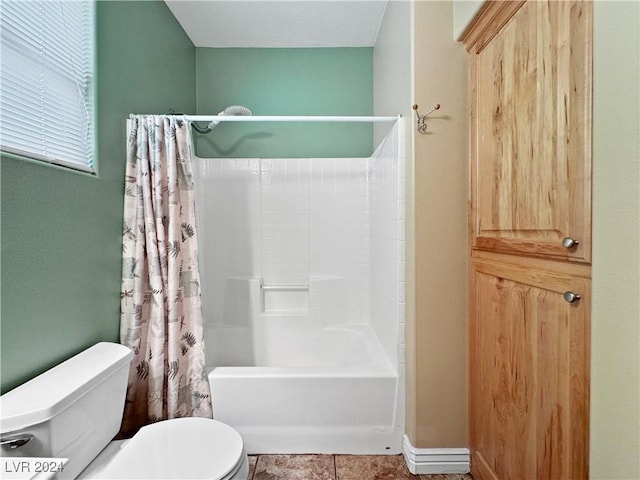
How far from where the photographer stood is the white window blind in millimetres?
1069

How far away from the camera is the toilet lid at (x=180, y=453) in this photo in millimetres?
1007

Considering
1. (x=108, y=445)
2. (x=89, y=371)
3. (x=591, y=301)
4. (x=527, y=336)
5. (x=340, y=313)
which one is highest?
(x=591, y=301)

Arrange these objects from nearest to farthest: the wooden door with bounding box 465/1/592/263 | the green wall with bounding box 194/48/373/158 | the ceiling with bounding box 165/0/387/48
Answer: the wooden door with bounding box 465/1/592/263 → the ceiling with bounding box 165/0/387/48 → the green wall with bounding box 194/48/373/158

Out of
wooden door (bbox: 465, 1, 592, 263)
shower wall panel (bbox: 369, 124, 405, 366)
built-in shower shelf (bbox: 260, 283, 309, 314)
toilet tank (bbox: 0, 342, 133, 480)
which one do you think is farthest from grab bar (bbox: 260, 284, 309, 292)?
wooden door (bbox: 465, 1, 592, 263)

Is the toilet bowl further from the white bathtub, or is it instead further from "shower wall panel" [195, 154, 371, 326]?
"shower wall panel" [195, 154, 371, 326]

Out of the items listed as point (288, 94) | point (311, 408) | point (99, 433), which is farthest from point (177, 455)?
point (288, 94)

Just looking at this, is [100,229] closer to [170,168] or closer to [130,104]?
[170,168]

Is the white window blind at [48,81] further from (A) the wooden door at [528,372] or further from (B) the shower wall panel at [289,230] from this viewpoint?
(A) the wooden door at [528,372]

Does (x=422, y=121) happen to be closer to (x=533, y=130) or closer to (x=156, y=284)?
(x=533, y=130)

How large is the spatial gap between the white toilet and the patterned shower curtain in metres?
0.28

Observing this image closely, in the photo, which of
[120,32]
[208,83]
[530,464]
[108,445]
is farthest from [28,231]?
[208,83]

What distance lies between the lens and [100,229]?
4.77ft

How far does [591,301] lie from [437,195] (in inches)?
31.3

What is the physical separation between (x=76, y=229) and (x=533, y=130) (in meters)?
1.64
